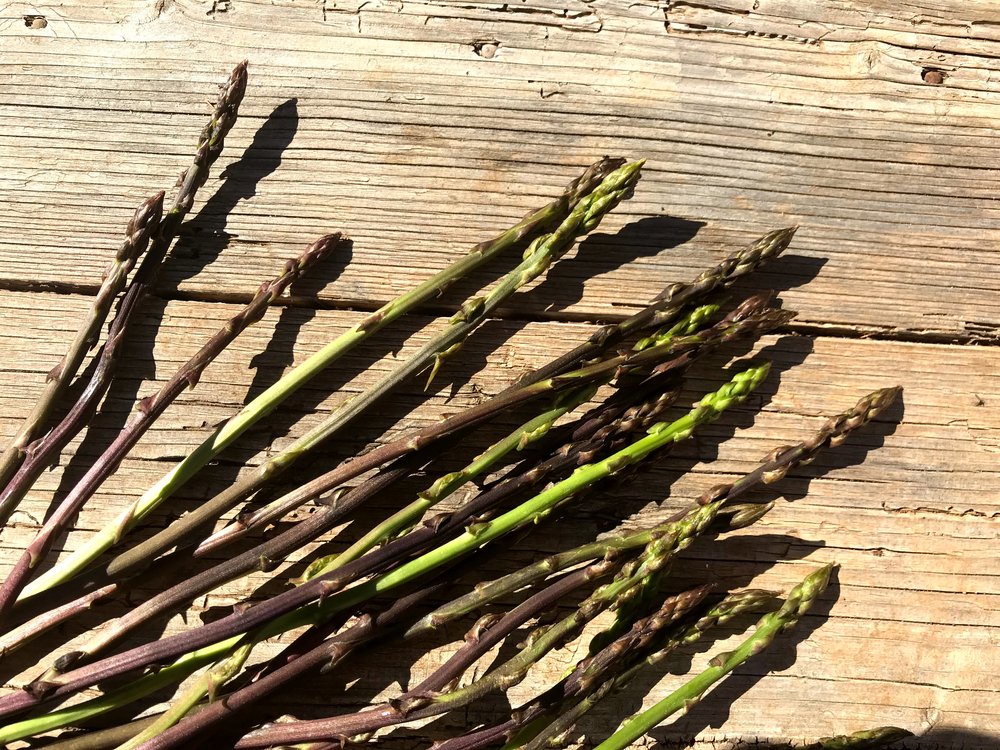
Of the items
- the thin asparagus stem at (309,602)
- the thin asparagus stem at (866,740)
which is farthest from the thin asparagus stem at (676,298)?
the thin asparagus stem at (866,740)

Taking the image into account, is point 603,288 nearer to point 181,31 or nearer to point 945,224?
point 945,224

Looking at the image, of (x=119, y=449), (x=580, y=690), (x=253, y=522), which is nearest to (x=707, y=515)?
(x=580, y=690)

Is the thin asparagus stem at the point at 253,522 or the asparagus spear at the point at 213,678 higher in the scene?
the thin asparagus stem at the point at 253,522

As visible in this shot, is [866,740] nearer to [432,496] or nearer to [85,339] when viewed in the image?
[432,496]

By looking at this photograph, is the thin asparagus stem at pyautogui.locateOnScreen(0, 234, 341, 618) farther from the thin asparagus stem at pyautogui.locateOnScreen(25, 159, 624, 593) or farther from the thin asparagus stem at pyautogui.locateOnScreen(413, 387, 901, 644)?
the thin asparagus stem at pyautogui.locateOnScreen(413, 387, 901, 644)

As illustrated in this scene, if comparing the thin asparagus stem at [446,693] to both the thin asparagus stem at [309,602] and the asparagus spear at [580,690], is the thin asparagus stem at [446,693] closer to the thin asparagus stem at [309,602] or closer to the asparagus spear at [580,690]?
the asparagus spear at [580,690]

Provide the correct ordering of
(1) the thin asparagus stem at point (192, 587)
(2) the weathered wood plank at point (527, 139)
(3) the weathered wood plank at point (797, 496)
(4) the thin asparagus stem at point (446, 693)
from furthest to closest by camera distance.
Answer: (2) the weathered wood plank at point (527, 139) < (3) the weathered wood plank at point (797, 496) < (1) the thin asparagus stem at point (192, 587) < (4) the thin asparagus stem at point (446, 693)

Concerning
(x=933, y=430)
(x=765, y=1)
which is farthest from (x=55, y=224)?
(x=933, y=430)

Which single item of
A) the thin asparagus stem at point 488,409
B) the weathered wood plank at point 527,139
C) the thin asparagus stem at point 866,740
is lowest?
the thin asparagus stem at point 866,740
